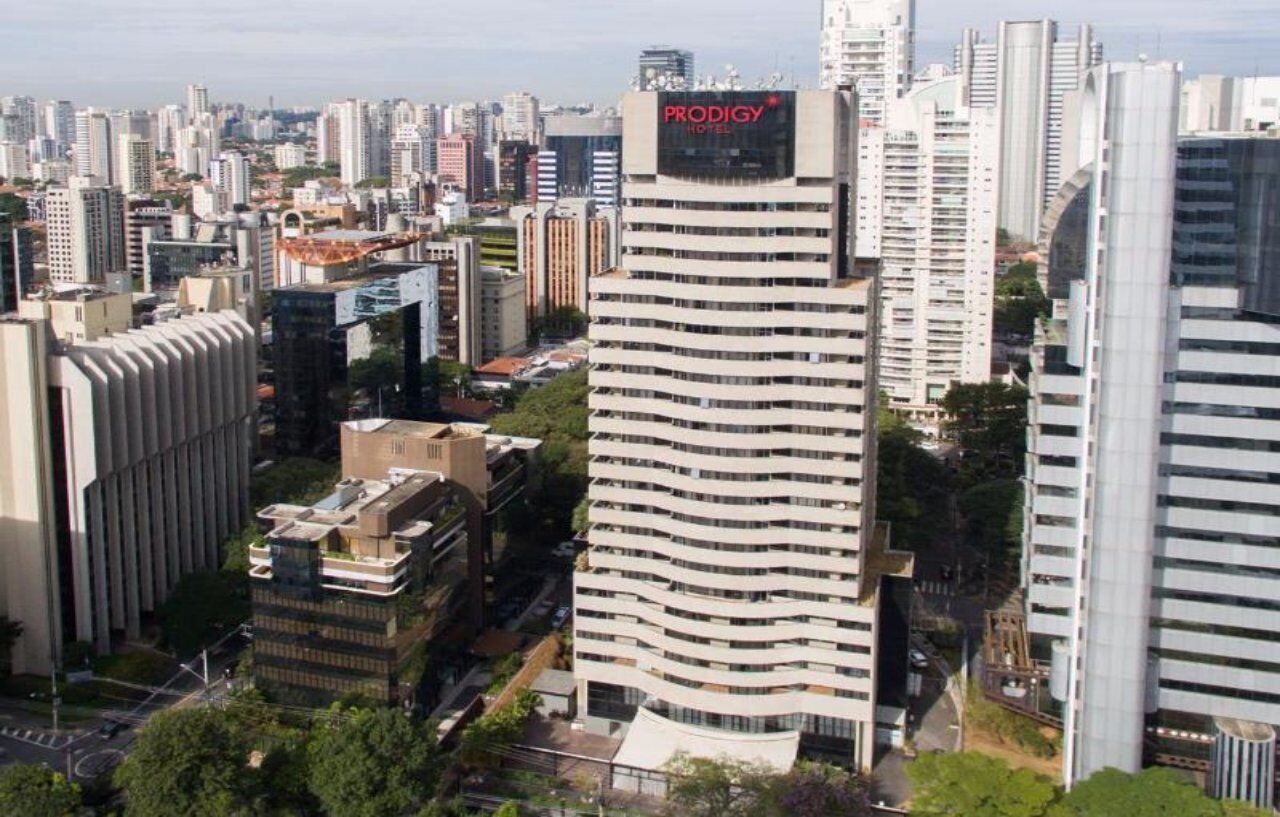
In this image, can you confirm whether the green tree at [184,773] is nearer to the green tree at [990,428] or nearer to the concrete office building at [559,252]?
the green tree at [990,428]

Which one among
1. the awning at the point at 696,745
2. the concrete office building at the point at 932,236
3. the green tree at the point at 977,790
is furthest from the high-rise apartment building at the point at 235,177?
the green tree at the point at 977,790

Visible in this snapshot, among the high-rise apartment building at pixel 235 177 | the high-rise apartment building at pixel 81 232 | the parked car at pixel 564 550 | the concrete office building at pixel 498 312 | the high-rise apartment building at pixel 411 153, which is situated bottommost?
the parked car at pixel 564 550

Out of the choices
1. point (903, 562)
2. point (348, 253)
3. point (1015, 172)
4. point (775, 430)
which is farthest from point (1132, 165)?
point (1015, 172)

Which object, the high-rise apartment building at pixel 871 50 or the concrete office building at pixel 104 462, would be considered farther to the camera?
the high-rise apartment building at pixel 871 50

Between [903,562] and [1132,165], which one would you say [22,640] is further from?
[1132,165]

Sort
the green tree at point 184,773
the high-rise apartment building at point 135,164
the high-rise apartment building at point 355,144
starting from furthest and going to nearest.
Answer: the high-rise apartment building at point 355,144
the high-rise apartment building at point 135,164
the green tree at point 184,773
